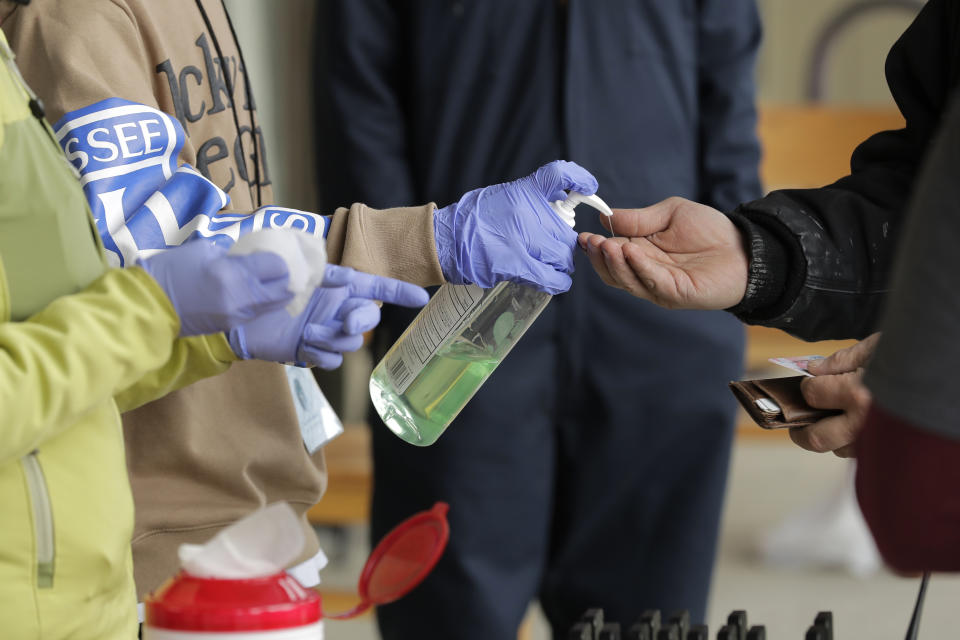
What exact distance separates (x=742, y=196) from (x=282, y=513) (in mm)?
1211

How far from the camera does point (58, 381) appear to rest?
604mm

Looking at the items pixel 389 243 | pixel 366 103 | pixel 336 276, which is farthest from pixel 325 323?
pixel 366 103

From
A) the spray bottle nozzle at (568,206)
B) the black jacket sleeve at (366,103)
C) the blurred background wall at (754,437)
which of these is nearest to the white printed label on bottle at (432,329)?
the spray bottle nozzle at (568,206)

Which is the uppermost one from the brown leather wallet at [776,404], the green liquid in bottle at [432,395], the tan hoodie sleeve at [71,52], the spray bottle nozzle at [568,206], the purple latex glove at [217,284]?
the tan hoodie sleeve at [71,52]

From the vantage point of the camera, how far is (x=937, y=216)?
492 millimetres

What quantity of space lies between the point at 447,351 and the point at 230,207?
0.25m

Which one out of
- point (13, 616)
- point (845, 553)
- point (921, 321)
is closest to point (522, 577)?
point (13, 616)

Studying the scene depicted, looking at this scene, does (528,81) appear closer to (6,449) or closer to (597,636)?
(597,636)

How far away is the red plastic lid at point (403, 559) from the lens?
66 cm

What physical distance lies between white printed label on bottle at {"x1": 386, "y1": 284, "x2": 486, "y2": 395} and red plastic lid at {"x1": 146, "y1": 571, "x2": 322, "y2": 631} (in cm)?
33

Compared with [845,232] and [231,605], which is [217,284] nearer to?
[231,605]

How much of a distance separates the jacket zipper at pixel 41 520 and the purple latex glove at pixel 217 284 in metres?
0.13

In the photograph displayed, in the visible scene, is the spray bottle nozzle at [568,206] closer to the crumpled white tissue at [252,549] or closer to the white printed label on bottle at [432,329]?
the white printed label on bottle at [432,329]

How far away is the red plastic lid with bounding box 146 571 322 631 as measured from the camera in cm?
56
